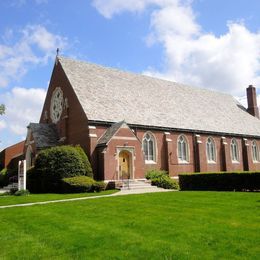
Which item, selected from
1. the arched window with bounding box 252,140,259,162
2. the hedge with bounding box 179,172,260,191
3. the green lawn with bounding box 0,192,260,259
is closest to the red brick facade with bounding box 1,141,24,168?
the hedge with bounding box 179,172,260,191

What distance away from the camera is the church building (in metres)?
29.0

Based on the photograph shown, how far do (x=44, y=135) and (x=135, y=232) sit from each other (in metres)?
26.0

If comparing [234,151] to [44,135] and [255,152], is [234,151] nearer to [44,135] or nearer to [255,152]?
[255,152]

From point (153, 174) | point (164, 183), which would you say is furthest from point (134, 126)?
point (164, 183)

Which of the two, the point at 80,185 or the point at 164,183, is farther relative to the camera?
the point at 164,183

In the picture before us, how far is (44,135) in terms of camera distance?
33750mm

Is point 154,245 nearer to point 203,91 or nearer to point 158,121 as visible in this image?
point 158,121

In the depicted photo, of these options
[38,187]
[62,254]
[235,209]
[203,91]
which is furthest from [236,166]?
[62,254]

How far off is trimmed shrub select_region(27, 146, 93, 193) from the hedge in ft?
26.5

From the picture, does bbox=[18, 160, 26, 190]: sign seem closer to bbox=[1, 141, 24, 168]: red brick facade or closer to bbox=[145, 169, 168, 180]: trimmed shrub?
bbox=[145, 169, 168, 180]: trimmed shrub

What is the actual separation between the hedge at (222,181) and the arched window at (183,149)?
8806 millimetres

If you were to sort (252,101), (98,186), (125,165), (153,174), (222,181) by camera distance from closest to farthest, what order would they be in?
(222,181) → (98,186) → (125,165) → (153,174) → (252,101)

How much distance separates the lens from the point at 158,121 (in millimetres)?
33875

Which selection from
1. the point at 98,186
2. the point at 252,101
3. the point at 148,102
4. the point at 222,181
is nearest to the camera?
the point at 222,181
